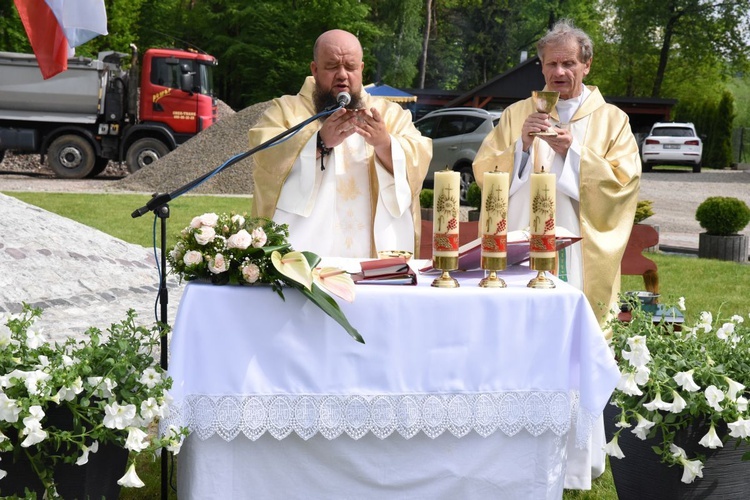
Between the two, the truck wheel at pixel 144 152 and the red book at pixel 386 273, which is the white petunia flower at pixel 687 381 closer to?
the red book at pixel 386 273

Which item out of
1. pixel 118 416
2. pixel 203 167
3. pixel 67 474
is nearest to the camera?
pixel 118 416

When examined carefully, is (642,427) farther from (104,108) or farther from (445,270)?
(104,108)

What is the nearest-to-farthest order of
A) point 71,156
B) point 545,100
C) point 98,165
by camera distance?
point 545,100 → point 71,156 → point 98,165

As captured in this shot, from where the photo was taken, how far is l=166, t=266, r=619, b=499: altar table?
10.3ft

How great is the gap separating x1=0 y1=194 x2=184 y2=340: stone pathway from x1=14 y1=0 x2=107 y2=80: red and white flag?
1993mm

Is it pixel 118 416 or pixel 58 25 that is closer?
pixel 118 416

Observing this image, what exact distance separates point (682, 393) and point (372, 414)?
1.03m

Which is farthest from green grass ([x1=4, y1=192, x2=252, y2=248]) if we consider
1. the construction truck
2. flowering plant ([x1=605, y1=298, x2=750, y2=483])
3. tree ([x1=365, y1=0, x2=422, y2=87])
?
tree ([x1=365, y1=0, x2=422, y2=87])

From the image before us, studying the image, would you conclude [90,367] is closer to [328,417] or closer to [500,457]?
[328,417]

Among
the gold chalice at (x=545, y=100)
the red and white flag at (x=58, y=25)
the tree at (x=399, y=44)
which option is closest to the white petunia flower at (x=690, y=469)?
the gold chalice at (x=545, y=100)

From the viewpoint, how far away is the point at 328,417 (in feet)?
10.3

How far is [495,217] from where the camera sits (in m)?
3.31

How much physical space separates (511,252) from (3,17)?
2645 centimetres

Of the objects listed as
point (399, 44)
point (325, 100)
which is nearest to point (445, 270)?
point (325, 100)
